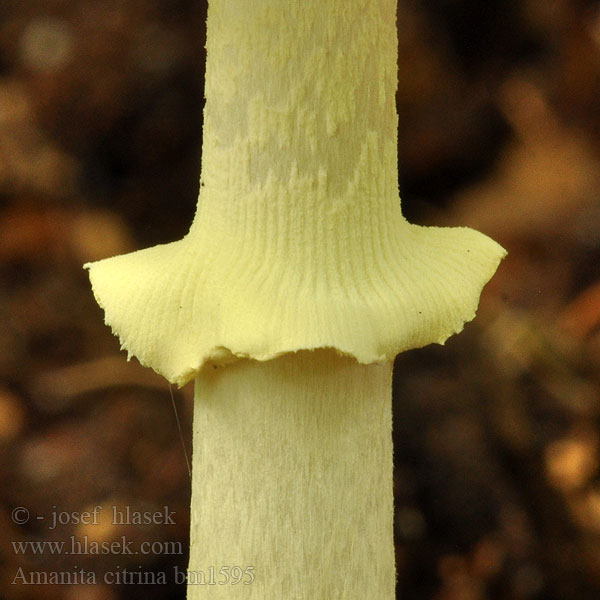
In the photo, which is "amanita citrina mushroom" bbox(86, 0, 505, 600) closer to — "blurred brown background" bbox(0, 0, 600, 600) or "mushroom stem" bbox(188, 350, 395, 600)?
"mushroom stem" bbox(188, 350, 395, 600)

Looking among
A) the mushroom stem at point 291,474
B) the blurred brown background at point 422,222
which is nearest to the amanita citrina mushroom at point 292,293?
the mushroom stem at point 291,474

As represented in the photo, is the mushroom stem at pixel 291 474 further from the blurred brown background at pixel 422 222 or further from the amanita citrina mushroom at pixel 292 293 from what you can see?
the blurred brown background at pixel 422 222

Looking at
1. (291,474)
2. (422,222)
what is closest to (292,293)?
(291,474)

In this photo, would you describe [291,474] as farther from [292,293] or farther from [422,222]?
[422,222]

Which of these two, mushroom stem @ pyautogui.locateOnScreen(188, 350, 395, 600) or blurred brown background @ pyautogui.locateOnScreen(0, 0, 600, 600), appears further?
blurred brown background @ pyautogui.locateOnScreen(0, 0, 600, 600)

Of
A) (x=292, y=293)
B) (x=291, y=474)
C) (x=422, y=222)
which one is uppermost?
(x=422, y=222)

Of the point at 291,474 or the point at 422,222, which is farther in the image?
the point at 422,222

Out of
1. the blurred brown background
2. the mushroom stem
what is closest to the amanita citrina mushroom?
the mushroom stem
